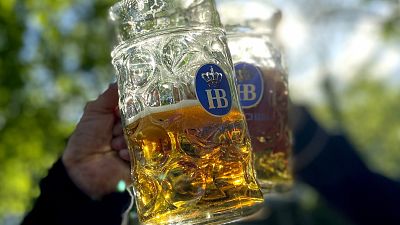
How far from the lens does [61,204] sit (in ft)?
6.38

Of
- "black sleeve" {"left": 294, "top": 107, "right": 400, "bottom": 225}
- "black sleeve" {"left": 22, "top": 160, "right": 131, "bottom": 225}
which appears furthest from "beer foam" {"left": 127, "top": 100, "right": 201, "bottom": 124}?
"black sleeve" {"left": 294, "top": 107, "right": 400, "bottom": 225}

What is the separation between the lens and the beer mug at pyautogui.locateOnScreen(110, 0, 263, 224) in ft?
3.79

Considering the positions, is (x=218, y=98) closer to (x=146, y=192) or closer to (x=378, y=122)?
(x=146, y=192)

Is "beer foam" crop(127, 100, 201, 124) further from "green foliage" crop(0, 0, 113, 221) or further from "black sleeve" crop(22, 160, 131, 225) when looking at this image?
"green foliage" crop(0, 0, 113, 221)

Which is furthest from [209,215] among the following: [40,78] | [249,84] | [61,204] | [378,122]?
[378,122]

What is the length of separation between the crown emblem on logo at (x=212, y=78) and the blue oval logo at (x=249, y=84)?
0.20 m

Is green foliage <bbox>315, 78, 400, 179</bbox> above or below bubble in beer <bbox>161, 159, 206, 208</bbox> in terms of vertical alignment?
below

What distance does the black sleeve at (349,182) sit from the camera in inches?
100

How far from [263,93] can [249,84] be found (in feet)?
0.13

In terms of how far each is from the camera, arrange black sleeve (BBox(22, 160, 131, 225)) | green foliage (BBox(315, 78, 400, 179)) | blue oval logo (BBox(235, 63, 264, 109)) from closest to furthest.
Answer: blue oval logo (BBox(235, 63, 264, 109)), black sleeve (BBox(22, 160, 131, 225)), green foliage (BBox(315, 78, 400, 179))

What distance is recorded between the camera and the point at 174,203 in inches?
46.1

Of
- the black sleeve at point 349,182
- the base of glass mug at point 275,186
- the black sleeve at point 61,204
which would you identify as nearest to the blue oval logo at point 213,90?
the base of glass mug at point 275,186

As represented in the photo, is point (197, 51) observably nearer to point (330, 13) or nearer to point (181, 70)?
point (181, 70)

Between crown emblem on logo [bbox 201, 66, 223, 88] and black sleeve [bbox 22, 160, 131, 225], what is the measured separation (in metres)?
0.76
